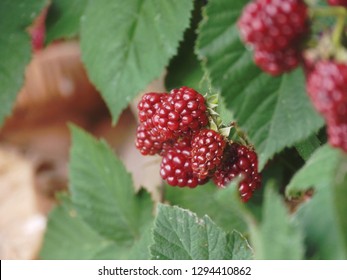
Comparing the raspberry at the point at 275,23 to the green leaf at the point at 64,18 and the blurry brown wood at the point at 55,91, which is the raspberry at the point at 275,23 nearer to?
the green leaf at the point at 64,18

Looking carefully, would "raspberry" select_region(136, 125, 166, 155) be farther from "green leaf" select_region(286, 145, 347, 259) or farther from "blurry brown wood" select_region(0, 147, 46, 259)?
"blurry brown wood" select_region(0, 147, 46, 259)

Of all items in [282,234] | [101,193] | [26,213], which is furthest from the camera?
[26,213]

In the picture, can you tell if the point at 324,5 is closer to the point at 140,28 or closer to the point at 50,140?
the point at 140,28

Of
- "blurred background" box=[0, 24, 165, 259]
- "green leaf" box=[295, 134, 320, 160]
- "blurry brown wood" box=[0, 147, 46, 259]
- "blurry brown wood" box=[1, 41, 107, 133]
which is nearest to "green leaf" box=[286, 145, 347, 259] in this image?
"green leaf" box=[295, 134, 320, 160]

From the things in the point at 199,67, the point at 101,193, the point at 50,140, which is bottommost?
the point at 50,140

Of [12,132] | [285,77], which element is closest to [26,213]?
[12,132]

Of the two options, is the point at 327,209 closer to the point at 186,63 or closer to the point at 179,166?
the point at 179,166
